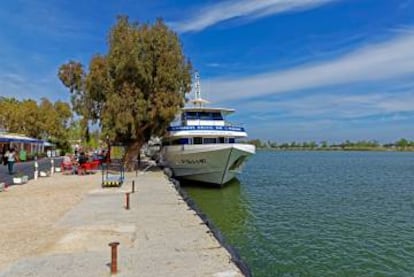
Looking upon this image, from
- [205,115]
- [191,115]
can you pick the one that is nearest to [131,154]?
[191,115]

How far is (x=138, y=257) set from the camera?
24.7ft

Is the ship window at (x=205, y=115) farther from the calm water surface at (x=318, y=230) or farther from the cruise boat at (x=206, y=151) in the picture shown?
the calm water surface at (x=318, y=230)

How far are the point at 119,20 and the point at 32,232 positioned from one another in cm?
2247

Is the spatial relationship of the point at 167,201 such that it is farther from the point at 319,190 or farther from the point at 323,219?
the point at 319,190

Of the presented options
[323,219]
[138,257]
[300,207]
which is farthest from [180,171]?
[138,257]

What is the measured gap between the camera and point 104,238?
9.19m

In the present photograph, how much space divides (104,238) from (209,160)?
1893cm

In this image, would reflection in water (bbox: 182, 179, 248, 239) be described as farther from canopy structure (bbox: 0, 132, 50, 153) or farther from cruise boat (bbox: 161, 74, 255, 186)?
canopy structure (bbox: 0, 132, 50, 153)

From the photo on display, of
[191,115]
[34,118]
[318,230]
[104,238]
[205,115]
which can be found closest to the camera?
[104,238]

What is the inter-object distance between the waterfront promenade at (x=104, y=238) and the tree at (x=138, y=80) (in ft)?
40.2

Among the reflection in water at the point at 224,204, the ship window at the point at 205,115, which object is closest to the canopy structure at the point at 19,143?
the ship window at the point at 205,115

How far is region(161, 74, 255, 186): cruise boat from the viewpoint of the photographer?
27.5 meters

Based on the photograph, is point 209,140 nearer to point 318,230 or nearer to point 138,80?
point 138,80

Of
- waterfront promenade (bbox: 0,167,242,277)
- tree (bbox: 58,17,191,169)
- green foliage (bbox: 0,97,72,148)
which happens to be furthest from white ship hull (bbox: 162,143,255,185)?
green foliage (bbox: 0,97,72,148)
